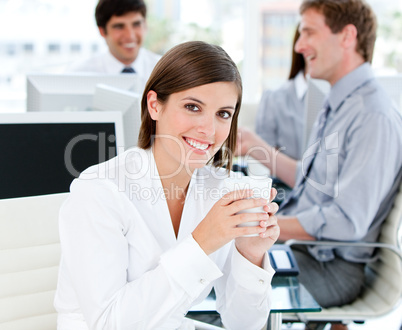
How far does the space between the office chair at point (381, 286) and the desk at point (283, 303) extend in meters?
0.39

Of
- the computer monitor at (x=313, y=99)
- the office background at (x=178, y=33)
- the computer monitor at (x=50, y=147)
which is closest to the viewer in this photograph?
the computer monitor at (x=50, y=147)

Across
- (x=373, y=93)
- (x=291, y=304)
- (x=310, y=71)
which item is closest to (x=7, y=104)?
(x=310, y=71)

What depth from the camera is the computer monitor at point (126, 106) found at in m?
1.75

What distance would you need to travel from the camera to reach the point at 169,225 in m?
1.36

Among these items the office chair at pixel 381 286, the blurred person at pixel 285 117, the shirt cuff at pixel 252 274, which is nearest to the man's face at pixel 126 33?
the blurred person at pixel 285 117

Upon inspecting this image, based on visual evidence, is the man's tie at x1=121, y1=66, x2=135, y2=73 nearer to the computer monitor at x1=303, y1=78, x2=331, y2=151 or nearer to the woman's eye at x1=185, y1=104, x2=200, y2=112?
the computer monitor at x1=303, y1=78, x2=331, y2=151

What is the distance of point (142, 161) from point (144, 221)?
0.55ft

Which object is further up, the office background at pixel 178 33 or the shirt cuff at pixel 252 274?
the office background at pixel 178 33

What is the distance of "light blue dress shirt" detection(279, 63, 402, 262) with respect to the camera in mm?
2055

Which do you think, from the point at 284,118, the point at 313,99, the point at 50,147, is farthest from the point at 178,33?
the point at 50,147

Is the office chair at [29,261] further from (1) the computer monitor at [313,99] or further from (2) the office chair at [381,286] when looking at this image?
(1) the computer monitor at [313,99]

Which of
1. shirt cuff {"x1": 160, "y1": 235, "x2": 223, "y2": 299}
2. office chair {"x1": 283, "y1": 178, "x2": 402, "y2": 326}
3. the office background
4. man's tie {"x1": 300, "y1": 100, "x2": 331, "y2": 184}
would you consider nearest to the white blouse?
shirt cuff {"x1": 160, "y1": 235, "x2": 223, "y2": 299}

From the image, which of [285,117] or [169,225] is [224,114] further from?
[285,117]

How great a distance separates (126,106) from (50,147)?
340 millimetres
